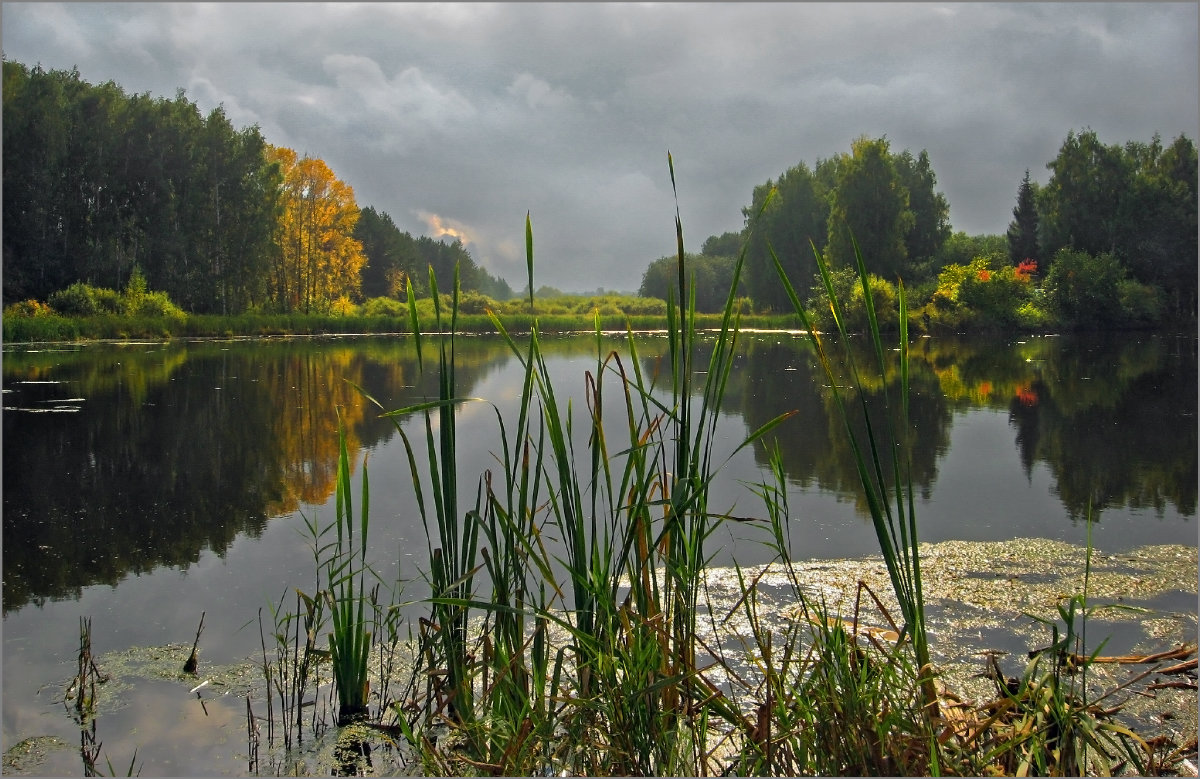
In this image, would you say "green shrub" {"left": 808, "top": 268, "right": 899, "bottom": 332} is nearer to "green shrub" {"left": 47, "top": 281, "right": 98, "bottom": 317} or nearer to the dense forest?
the dense forest

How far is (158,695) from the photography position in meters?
2.27

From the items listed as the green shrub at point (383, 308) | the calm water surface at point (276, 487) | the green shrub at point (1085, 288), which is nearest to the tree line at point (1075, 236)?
the green shrub at point (1085, 288)

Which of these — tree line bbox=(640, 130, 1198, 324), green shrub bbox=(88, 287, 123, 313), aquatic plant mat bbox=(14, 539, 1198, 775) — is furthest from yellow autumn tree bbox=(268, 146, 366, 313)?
aquatic plant mat bbox=(14, 539, 1198, 775)

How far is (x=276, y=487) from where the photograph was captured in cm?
481

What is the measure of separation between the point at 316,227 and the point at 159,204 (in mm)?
6200

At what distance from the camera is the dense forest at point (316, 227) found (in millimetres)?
21953

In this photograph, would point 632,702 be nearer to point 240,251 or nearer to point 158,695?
point 158,695

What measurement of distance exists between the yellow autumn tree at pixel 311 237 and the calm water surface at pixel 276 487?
65.4 ft

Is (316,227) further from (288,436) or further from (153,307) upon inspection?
(288,436)

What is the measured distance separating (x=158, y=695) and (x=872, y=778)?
1781 mm

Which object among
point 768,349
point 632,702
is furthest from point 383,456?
point 768,349

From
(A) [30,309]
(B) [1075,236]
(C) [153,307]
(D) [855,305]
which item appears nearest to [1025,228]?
(B) [1075,236]

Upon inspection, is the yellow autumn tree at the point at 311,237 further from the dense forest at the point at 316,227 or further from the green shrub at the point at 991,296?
the green shrub at the point at 991,296

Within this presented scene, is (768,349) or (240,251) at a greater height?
(240,251)
